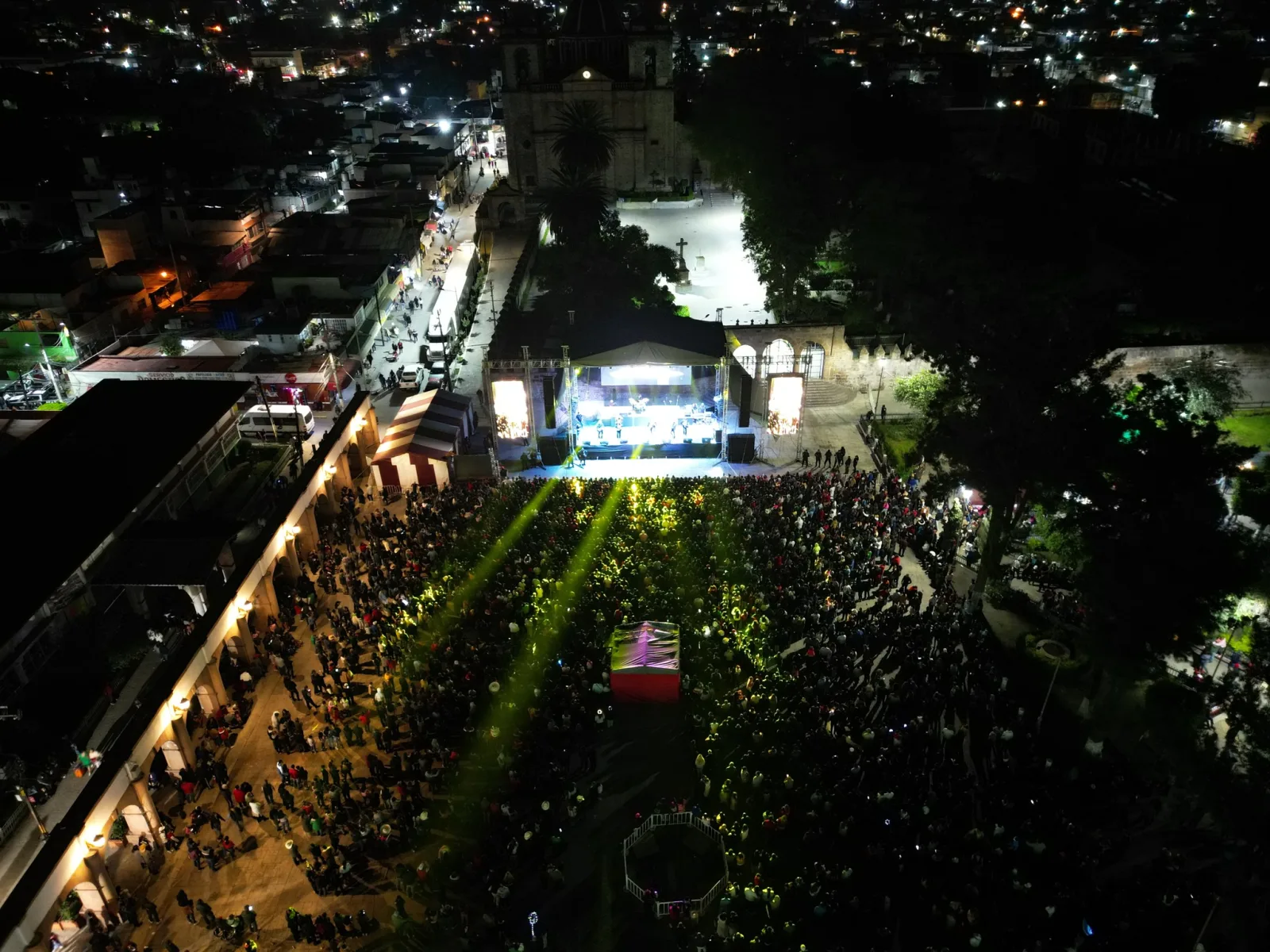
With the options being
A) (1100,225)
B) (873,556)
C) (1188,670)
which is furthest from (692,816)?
(1100,225)

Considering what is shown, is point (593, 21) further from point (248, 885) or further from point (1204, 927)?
point (1204, 927)

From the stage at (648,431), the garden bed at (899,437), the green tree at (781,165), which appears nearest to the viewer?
the garden bed at (899,437)

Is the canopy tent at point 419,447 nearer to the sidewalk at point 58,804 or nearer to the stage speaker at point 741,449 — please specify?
the sidewalk at point 58,804

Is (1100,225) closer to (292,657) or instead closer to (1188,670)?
(1188,670)

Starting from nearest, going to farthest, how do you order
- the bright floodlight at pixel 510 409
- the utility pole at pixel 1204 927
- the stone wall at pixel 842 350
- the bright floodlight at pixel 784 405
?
1. the utility pole at pixel 1204 927
2. the bright floodlight at pixel 784 405
3. the bright floodlight at pixel 510 409
4. the stone wall at pixel 842 350

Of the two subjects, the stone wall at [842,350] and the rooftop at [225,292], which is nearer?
the stone wall at [842,350]

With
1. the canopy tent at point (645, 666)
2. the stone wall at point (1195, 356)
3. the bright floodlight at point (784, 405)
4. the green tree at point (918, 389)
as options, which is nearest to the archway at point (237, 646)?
the canopy tent at point (645, 666)

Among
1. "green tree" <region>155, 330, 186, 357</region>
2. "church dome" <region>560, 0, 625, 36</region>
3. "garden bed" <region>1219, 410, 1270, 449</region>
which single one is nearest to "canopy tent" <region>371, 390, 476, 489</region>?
"green tree" <region>155, 330, 186, 357</region>

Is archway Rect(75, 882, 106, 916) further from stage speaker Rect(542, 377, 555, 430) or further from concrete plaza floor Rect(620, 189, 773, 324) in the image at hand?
concrete plaza floor Rect(620, 189, 773, 324)
